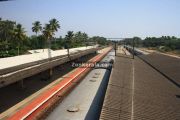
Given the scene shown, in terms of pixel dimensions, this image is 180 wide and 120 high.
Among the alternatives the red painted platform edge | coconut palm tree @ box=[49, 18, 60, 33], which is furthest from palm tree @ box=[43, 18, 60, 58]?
the red painted platform edge

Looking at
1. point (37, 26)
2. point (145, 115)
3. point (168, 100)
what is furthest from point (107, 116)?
point (37, 26)

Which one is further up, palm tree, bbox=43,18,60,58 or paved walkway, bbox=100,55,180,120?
palm tree, bbox=43,18,60,58

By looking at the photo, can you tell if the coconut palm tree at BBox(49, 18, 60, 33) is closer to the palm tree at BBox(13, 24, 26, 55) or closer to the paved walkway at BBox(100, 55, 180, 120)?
the palm tree at BBox(13, 24, 26, 55)

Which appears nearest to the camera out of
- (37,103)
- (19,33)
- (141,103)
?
(141,103)

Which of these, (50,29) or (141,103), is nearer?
(141,103)

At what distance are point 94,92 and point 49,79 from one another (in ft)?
40.0

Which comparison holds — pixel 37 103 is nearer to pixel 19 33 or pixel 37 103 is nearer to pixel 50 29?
pixel 19 33

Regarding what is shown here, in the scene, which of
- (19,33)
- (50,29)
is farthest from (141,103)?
(50,29)

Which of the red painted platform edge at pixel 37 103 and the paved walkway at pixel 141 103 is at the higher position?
the paved walkway at pixel 141 103

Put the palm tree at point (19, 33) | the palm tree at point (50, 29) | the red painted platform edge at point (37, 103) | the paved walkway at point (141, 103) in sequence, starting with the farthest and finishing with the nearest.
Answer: the palm tree at point (50, 29) < the palm tree at point (19, 33) < the red painted platform edge at point (37, 103) < the paved walkway at point (141, 103)

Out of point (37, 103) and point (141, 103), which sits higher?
point (141, 103)

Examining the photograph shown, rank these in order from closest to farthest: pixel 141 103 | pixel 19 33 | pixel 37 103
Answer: pixel 141 103, pixel 37 103, pixel 19 33

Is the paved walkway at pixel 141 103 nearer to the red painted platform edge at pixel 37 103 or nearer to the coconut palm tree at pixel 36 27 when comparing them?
the red painted platform edge at pixel 37 103

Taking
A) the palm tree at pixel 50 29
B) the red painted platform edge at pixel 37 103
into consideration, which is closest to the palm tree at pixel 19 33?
the palm tree at pixel 50 29
